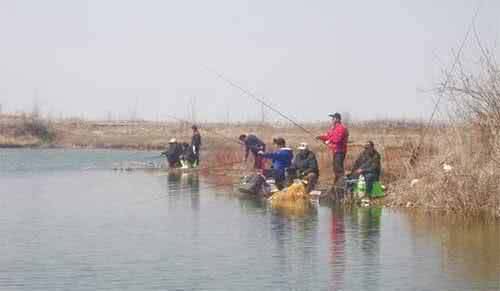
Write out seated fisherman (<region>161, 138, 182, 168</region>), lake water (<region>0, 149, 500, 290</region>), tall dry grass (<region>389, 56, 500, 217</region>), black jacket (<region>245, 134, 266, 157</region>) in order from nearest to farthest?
lake water (<region>0, 149, 500, 290</region>)
tall dry grass (<region>389, 56, 500, 217</region>)
black jacket (<region>245, 134, 266, 157</region>)
seated fisherman (<region>161, 138, 182, 168</region>)

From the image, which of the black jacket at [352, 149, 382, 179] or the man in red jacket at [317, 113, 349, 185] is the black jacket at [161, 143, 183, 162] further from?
the black jacket at [352, 149, 382, 179]

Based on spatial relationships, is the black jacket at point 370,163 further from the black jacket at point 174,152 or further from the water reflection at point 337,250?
the black jacket at point 174,152

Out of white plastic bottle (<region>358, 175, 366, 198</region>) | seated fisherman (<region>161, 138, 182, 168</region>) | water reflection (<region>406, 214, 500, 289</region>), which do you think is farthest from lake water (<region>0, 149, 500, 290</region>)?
seated fisherman (<region>161, 138, 182, 168</region>)

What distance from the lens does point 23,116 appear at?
261 feet

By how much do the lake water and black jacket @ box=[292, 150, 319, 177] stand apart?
5.33ft

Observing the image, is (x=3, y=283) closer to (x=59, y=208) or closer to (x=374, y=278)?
(x=374, y=278)

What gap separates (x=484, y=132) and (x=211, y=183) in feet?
37.2

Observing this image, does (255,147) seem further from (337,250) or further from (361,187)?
(337,250)

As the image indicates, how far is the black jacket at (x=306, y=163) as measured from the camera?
24.2 meters

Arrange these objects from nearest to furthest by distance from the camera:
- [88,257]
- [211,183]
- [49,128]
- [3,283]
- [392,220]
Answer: [3,283] < [88,257] < [392,220] < [211,183] < [49,128]

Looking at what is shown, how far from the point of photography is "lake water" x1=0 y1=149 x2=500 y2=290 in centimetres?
1252

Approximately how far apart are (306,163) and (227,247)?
894 centimetres

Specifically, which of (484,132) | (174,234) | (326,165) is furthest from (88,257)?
(326,165)

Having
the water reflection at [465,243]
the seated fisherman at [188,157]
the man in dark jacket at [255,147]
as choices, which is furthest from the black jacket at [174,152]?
the water reflection at [465,243]
